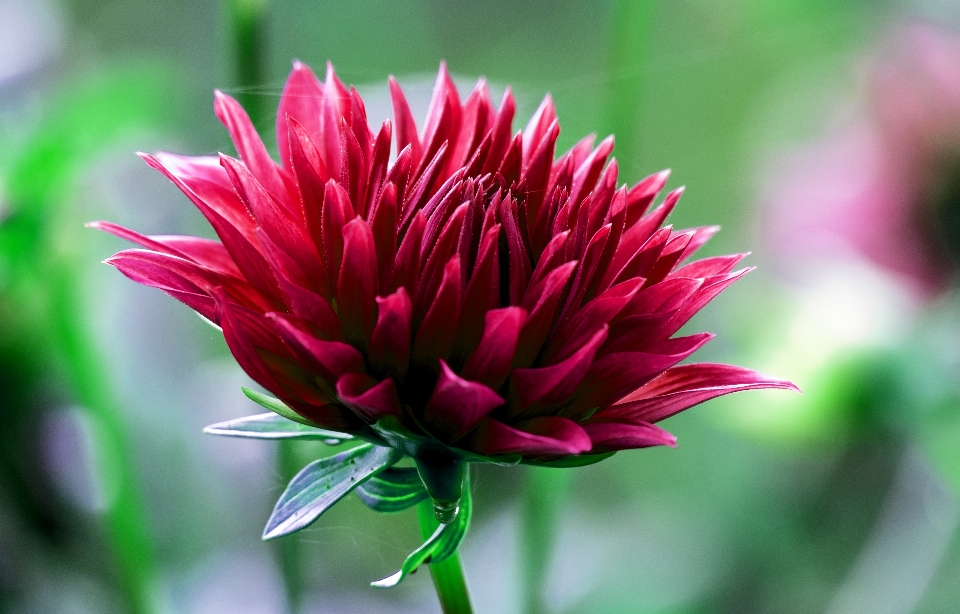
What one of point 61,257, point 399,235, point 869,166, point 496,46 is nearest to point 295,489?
point 399,235

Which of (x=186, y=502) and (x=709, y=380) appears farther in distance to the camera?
(x=186, y=502)

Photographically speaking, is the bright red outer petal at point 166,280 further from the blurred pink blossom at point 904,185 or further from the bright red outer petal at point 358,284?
the blurred pink blossom at point 904,185

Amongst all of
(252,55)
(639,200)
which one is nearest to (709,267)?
(639,200)

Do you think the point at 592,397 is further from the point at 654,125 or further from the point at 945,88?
the point at 654,125

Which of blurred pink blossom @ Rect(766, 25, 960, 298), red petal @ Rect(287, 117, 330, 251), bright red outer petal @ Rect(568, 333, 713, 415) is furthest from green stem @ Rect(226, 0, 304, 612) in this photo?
blurred pink blossom @ Rect(766, 25, 960, 298)

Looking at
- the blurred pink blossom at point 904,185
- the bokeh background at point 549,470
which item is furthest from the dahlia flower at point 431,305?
the blurred pink blossom at point 904,185
